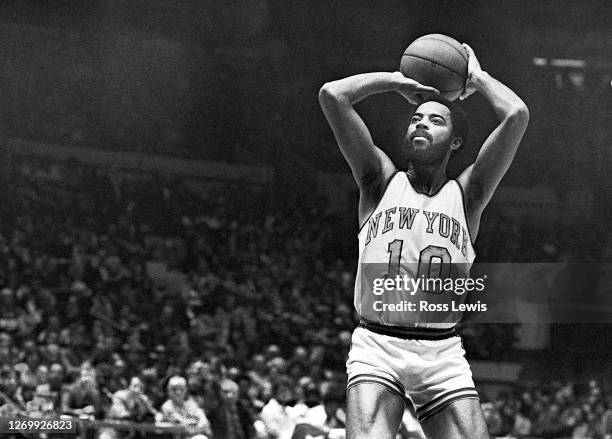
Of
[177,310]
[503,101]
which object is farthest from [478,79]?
[177,310]

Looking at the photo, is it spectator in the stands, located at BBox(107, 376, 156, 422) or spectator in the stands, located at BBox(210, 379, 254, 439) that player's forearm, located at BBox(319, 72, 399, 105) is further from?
spectator in the stands, located at BBox(210, 379, 254, 439)

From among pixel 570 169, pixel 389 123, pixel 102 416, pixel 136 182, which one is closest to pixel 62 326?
pixel 102 416

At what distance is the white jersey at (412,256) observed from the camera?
3918mm

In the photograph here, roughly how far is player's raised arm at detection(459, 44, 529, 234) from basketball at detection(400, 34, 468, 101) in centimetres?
18

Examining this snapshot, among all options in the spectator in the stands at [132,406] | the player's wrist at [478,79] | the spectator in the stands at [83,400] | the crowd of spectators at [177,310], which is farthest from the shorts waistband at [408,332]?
the spectator in the stands at [83,400]

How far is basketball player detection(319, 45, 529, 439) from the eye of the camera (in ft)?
12.5

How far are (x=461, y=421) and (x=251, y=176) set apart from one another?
42.2 ft

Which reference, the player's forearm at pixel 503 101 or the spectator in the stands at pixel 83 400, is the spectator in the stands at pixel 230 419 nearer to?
the spectator in the stands at pixel 83 400

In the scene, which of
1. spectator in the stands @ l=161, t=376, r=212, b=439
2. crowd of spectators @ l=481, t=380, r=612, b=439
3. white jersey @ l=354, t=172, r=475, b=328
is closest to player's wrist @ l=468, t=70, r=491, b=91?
white jersey @ l=354, t=172, r=475, b=328

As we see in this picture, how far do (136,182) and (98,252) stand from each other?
6.99ft

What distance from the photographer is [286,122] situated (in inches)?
672

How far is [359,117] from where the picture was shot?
4.03 meters

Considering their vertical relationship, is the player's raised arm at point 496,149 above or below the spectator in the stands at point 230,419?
above

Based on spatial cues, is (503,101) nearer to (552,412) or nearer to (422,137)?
(422,137)
